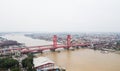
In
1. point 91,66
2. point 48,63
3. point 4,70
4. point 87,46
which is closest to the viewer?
point 4,70

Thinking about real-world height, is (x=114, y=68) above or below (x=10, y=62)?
below

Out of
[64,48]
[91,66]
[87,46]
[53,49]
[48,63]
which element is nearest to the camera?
[48,63]

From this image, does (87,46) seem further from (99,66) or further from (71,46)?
(99,66)

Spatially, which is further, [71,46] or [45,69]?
[71,46]

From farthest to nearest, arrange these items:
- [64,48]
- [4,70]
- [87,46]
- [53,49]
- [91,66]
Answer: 1. [87,46]
2. [64,48]
3. [53,49]
4. [91,66]
5. [4,70]

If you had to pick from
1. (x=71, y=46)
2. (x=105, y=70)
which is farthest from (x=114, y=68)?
(x=71, y=46)

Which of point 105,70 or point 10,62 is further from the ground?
point 10,62

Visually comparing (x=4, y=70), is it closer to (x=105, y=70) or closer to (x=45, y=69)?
(x=45, y=69)

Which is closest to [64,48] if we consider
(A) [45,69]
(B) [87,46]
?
(B) [87,46]

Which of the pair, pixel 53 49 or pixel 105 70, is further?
pixel 53 49
